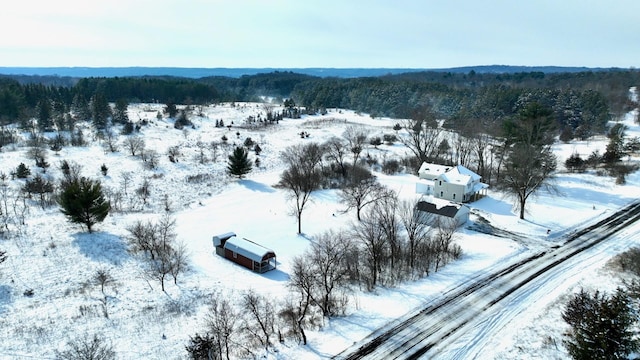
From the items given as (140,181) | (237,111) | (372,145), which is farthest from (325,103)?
(140,181)

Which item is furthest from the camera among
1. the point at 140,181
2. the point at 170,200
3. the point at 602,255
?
the point at 140,181

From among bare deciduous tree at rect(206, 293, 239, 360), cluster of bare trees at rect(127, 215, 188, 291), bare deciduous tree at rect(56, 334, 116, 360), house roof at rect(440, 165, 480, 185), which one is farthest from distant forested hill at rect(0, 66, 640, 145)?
bare deciduous tree at rect(56, 334, 116, 360)

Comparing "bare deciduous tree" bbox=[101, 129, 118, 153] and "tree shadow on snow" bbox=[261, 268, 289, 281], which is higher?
"bare deciduous tree" bbox=[101, 129, 118, 153]

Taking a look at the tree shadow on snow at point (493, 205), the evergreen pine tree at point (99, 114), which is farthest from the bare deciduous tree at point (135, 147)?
the tree shadow on snow at point (493, 205)

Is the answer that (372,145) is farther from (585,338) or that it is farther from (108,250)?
(585,338)

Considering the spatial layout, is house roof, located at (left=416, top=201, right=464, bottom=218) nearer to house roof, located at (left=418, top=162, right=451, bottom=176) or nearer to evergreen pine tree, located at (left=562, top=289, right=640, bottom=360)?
house roof, located at (left=418, top=162, right=451, bottom=176)

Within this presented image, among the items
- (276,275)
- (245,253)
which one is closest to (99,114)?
(245,253)

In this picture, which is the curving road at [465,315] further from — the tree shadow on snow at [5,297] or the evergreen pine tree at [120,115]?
the evergreen pine tree at [120,115]
